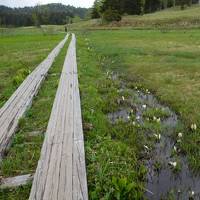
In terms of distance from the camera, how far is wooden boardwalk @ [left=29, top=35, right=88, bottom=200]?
4.04 metres

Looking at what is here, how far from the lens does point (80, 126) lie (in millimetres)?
6355

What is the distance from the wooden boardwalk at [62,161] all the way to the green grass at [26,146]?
0.28m

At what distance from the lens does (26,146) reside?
5.96 m

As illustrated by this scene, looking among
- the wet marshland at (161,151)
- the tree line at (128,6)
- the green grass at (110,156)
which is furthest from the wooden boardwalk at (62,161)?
the tree line at (128,6)

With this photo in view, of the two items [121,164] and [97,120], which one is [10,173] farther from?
[97,120]

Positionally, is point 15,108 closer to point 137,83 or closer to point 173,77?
point 137,83

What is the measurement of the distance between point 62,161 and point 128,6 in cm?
9525

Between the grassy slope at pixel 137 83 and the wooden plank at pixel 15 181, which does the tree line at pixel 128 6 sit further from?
the wooden plank at pixel 15 181

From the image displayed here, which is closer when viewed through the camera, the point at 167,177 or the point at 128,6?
the point at 167,177

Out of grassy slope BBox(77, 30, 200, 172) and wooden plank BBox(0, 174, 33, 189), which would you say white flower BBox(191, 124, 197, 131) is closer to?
grassy slope BBox(77, 30, 200, 172)

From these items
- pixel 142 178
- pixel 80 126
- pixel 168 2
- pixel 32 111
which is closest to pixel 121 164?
pixel 142 178

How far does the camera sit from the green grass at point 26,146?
4535 millimetres

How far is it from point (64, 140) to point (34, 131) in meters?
1.34

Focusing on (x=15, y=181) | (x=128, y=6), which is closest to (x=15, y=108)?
(x=15, y=181)
